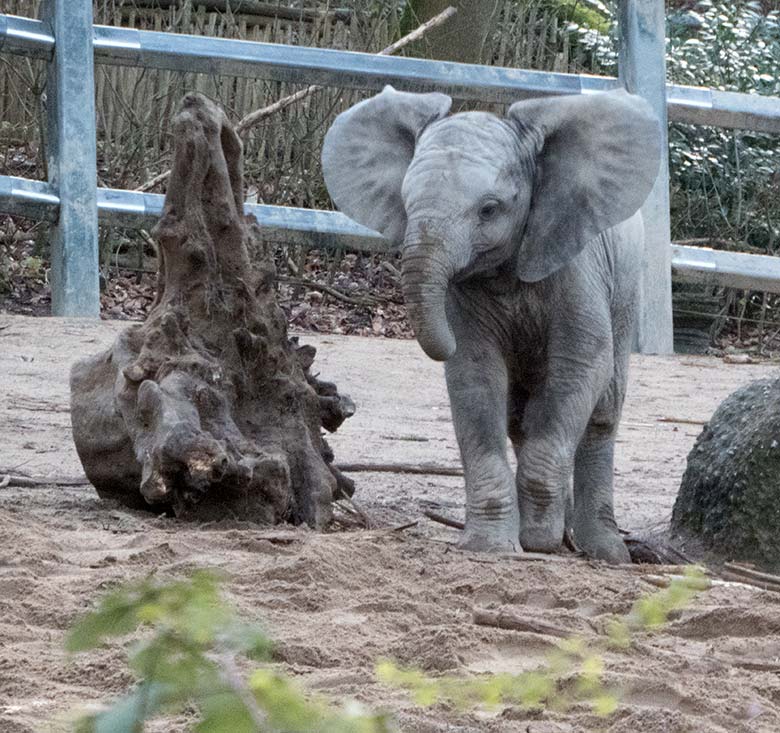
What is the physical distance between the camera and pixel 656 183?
9164 mm

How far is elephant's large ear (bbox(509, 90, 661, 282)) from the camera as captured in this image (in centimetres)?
478

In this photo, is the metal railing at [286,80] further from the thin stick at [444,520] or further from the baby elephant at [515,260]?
the thin stick at [444,520]

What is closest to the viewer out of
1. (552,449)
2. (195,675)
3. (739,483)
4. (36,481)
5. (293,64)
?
(195,675)

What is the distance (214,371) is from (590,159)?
134 centimetres

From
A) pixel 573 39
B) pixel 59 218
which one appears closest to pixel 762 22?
pixel 573 39

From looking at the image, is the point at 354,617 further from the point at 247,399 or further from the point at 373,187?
the point at 373,187

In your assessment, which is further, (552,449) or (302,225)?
(302,225)

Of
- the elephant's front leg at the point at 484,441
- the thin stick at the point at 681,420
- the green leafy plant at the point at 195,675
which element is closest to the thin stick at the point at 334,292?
the thin stick at the point at 681,420

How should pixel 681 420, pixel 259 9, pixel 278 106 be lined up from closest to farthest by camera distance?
pixel 681 420
pixel 278 106
pixel 259 9

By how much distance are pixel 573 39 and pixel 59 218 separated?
686cm

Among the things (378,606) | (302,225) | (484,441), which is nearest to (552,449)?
(484,441)

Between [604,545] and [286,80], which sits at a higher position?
[286,80]

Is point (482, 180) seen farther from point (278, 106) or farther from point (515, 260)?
point (278, 106)

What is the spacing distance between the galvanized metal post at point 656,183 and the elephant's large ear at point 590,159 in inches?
162
